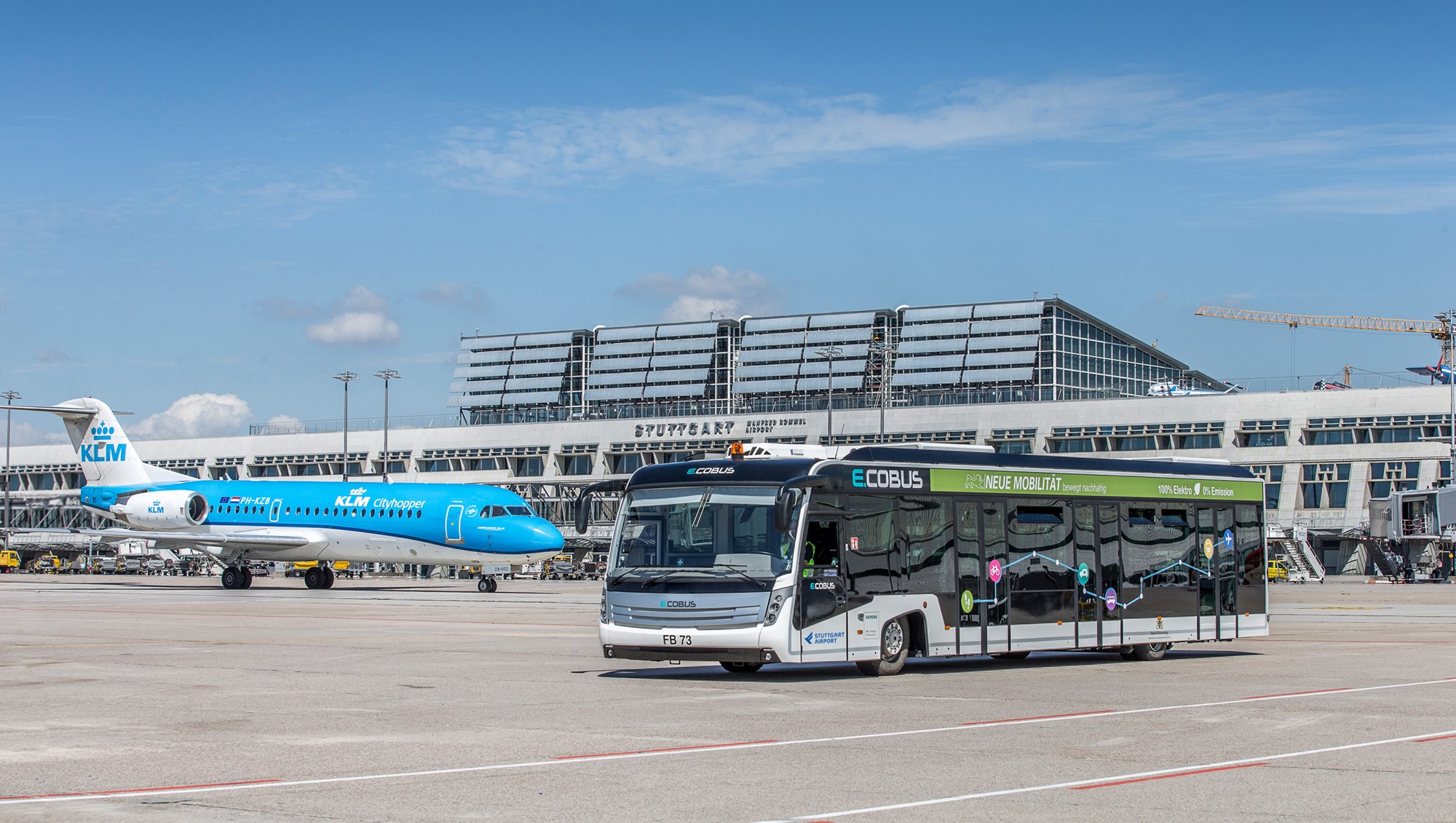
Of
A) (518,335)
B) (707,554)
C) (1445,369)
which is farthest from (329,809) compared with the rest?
(518,335)

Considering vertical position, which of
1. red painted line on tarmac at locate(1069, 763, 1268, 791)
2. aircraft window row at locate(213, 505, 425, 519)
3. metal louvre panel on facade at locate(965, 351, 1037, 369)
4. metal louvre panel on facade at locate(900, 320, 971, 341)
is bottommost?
red painted line on tarmac at locate(1069, 763, 1268, 791)

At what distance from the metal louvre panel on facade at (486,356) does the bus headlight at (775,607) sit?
5034 inches

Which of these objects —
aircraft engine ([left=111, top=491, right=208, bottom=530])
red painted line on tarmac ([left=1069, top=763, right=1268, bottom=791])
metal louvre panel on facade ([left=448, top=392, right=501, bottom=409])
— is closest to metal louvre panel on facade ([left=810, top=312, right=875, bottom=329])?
metal louvre panel on facade ([left=448, top=392, right=501, bottom=409])

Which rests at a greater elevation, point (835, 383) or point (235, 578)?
point (835, 383)

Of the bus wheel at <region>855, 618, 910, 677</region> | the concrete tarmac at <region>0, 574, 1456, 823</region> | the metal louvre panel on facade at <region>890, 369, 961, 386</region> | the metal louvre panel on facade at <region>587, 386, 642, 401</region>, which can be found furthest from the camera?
the metal louvre panel on facade at <region>587, 386, 642, 401</region>

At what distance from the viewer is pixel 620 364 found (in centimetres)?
13862

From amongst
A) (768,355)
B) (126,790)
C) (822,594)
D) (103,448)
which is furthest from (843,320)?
(126,790)

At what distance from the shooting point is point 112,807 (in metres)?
9.68

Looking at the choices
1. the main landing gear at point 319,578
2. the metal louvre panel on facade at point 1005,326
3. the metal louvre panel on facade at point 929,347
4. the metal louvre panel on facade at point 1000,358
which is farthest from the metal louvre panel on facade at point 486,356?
the main landing gear at point 319,578

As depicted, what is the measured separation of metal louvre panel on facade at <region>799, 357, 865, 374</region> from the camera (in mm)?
126312

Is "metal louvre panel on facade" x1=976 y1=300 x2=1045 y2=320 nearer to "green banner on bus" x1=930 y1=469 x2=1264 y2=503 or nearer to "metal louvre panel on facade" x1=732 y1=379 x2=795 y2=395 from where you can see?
"metal louvre panel on facade" x1=732 y1=379 x2=795 y2=395

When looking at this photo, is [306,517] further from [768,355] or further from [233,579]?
[768,355]

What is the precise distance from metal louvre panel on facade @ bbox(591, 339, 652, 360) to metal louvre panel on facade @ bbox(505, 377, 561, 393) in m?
4.56

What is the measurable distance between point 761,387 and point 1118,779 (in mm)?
120129
